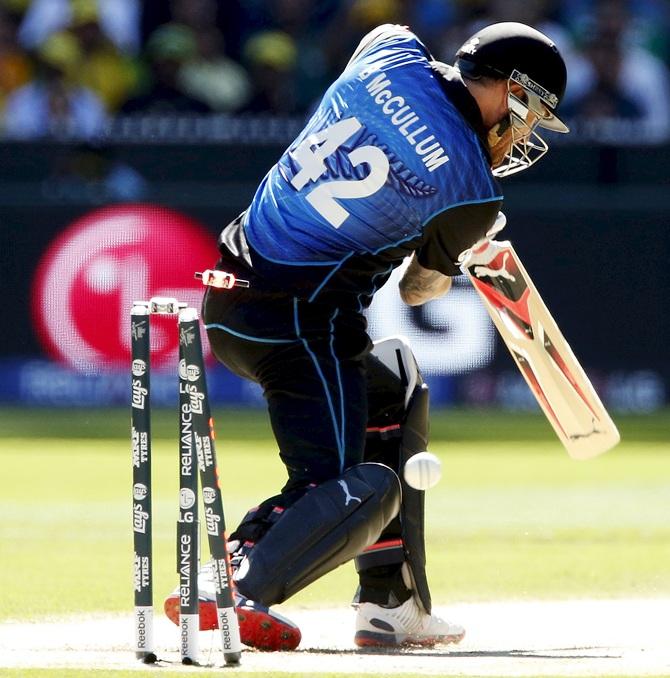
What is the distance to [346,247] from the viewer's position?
4527mm

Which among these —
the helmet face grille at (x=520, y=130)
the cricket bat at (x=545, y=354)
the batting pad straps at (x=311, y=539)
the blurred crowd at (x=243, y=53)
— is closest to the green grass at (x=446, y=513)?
the cricket bat at (x=545, y=354)

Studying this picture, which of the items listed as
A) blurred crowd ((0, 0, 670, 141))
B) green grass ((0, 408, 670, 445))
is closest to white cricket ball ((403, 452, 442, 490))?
green grass ((0, 408, 670, 445))

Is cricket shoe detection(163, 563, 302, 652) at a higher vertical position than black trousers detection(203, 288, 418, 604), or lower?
lower

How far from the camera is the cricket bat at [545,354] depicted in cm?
497

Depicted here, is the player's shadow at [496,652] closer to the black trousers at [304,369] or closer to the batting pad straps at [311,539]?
the batting pad straps at [311,539]

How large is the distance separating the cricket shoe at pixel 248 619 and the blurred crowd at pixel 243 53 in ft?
32.0

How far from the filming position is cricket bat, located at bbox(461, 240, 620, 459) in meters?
4.97

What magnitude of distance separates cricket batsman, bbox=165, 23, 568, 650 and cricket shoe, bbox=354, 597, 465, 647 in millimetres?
461

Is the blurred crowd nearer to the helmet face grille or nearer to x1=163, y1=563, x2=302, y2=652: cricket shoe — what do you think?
the helmet face grille

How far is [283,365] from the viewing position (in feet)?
15.0

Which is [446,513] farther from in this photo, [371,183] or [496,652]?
[371,183]

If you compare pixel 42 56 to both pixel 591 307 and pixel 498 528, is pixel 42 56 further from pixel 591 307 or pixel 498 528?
pixel 498 528

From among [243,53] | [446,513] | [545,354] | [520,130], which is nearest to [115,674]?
[545,354]

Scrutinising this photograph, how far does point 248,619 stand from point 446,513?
164 inches
